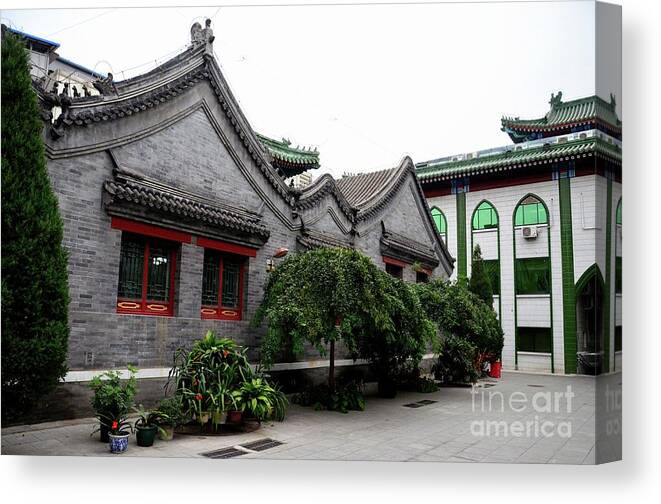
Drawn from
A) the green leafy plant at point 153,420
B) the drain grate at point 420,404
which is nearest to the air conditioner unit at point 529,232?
the drain grate at point 420,404

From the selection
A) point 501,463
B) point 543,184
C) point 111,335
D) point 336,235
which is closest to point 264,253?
point 336,235

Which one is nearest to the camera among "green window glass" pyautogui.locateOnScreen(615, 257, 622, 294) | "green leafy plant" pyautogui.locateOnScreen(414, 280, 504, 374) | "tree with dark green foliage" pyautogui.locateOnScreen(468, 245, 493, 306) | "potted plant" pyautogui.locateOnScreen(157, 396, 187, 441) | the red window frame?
"green window glass" pyautogui.locateOnScreen(615, 257, 622, 294)

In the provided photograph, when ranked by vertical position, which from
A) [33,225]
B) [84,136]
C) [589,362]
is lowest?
[589,362]

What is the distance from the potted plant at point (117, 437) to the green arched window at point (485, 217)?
10.6m

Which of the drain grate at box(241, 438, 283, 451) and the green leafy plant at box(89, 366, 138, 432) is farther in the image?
the drain grate at box(241, 438, 283, 451)

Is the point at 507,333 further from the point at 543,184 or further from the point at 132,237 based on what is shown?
the point at 132,237

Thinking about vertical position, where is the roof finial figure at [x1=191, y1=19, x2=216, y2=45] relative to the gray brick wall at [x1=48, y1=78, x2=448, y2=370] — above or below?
above

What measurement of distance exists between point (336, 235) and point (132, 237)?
569 cm

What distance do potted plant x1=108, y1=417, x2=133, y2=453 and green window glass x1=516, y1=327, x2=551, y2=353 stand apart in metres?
7.77

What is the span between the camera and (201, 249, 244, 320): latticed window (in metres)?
9.83

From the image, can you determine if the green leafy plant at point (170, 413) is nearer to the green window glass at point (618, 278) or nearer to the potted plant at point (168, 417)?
the potted plant at point (168, 417)

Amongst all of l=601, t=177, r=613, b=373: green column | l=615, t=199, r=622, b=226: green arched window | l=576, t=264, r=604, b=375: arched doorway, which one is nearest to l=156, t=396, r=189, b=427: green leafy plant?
l=576, t=264, r=604, b=375: arched doorway

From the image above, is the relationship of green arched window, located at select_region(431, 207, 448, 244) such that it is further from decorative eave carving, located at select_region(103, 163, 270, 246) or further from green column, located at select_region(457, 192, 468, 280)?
decorative eave carving, located at select_region(103, 163, 270, 246)

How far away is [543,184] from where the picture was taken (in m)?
13.0
